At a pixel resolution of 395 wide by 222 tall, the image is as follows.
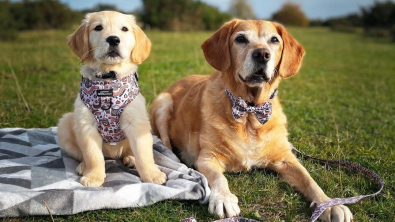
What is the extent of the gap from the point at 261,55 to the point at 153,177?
4.32ft

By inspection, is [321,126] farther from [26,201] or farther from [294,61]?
[26,201]

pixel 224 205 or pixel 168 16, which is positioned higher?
pixel 168 16

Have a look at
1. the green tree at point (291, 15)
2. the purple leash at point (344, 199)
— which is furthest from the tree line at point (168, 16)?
the purple leash at point (344, 199)

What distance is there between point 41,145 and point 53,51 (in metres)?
8.35

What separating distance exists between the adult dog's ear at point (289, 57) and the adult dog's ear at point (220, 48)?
0.45 metres

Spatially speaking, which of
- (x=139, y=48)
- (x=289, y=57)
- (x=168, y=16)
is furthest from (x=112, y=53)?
(x=168, y=16)

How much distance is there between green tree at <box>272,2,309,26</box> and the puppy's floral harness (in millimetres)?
49616

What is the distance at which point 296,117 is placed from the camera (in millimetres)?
5516

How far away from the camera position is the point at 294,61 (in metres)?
3.22

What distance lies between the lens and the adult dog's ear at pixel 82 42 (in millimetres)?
3061

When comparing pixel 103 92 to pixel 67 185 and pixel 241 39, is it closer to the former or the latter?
pixel 67 185

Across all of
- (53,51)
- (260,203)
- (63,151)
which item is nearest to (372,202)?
(260,203)

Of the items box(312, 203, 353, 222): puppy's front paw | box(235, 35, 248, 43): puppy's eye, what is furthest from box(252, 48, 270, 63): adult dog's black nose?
box(312, 203, 353, 222): puppy's front paw

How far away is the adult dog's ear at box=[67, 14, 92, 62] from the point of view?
120 inches
